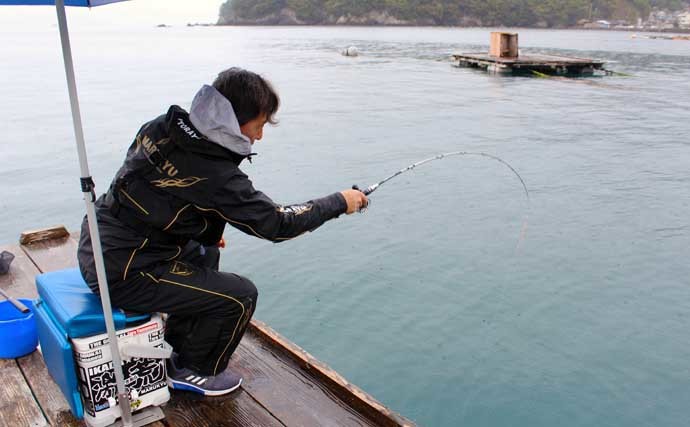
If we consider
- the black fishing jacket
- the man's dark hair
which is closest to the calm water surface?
the black fishing jacket

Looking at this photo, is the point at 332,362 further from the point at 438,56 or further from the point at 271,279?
the point at 438,56

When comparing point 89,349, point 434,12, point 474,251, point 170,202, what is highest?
point 434,12

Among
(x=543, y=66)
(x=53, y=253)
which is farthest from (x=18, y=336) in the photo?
(x=543, y=66)

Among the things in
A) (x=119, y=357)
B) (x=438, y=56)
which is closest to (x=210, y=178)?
(x=119, y=357)

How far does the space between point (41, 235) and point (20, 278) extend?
2.60ft

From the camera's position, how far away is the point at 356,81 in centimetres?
3089

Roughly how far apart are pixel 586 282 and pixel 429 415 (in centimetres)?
324

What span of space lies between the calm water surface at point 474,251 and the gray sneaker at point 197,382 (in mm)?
2497

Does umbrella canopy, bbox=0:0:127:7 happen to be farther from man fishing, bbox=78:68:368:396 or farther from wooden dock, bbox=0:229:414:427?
wooden dock, bbox=0:229:414:427

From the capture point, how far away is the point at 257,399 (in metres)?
3.09

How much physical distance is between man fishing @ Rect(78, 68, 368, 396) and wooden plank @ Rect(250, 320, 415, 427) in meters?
0.54

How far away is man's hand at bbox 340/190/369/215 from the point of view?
3.04 metres

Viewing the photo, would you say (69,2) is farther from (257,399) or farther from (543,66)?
(543,66)

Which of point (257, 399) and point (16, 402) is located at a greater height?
point (16, 402)
